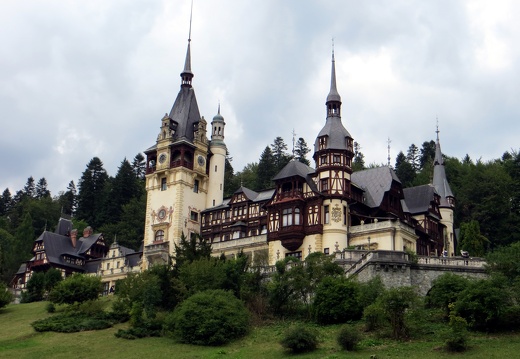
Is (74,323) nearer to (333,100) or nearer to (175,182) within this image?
(175,182)

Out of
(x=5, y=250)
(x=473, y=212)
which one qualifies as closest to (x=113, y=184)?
(x=5, y=250)

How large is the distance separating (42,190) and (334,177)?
87009 millimetres

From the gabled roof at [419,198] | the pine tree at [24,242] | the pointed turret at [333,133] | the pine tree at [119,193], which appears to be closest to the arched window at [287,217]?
the pointed turret at [333,133]

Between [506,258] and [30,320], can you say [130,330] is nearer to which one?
[30,320]

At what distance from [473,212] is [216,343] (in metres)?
47.0

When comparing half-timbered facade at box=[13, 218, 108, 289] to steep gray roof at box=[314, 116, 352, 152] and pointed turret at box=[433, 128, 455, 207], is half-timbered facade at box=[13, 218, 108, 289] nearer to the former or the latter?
steep gray roof at box=[314, 116, 352, 152]

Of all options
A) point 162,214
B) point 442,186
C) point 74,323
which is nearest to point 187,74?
point 162,214

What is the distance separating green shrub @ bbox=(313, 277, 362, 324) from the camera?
47.2 metres

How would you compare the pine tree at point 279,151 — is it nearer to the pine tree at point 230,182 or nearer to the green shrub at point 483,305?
the pine tree at point 230,182

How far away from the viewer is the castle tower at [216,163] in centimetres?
8094

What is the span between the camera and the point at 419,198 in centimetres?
7588

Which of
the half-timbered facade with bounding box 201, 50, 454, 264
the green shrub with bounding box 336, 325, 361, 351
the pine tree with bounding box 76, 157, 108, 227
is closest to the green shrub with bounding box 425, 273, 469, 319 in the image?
the green shrub with bounding box 336, 325, 361, 351

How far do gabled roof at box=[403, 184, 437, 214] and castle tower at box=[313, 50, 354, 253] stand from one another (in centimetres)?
1120

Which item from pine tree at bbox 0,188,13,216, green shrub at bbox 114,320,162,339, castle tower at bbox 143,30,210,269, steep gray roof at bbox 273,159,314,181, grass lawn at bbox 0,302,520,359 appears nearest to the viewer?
grass lawn at bbox 0,302,520,359
